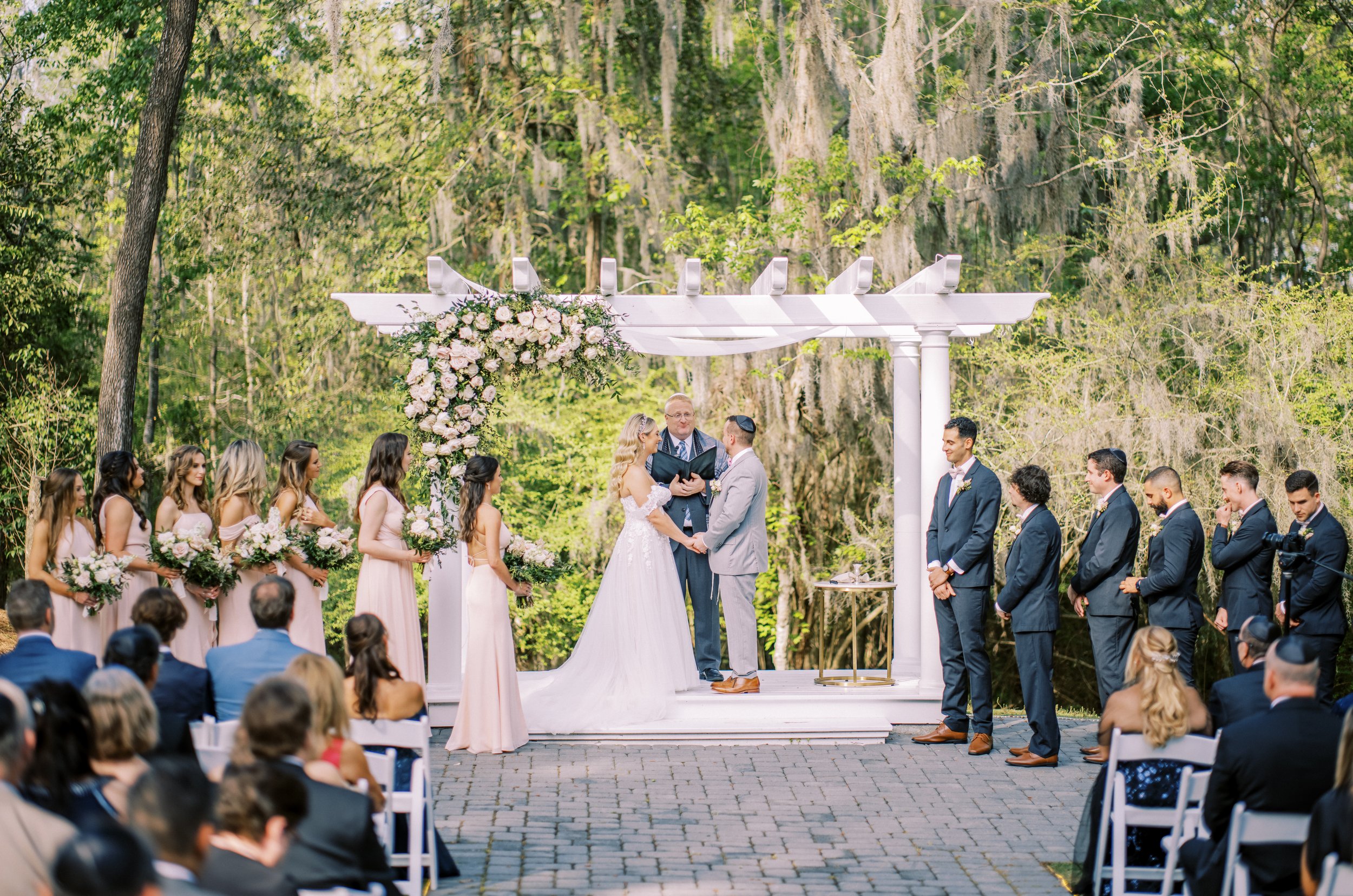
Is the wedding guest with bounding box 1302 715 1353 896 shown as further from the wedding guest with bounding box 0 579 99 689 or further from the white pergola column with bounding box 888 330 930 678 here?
the white pergola column with bounding box 888 330 930 678

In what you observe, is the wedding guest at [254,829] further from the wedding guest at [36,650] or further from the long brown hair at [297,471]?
the long brown hair at [297,471]

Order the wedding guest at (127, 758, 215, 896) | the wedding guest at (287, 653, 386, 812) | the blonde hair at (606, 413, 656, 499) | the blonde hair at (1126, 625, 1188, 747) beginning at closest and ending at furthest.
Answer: the wedding guest at (127, 758, 215, 896) → the wedding guest at (287, 653, 386, 812) → the blonde hair at (1126, 625, 1188, 747) → the blonde hair at (606, 413, 656, 499)

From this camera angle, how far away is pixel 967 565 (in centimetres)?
730

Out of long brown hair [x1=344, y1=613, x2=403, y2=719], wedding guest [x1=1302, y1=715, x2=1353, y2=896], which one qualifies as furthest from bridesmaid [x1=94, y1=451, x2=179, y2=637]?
wedding guest [x1=1302, y1=715, x2=1353, y2=896]

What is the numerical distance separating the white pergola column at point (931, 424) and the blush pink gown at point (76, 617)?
16.5ft

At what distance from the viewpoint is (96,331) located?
695 inches

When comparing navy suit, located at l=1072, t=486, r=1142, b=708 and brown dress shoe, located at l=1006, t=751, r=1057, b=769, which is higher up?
navy suit, located at l=1072, t=486, r=1142, b=708

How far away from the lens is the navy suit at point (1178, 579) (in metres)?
6.86

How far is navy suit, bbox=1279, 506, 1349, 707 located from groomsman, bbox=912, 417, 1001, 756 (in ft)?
5.26

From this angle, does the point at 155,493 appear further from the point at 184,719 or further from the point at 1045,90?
the point at 184,719

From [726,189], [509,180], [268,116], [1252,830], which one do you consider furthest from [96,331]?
[1252,830]

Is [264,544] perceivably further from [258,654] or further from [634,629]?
[634,629]

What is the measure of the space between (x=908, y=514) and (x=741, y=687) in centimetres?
175

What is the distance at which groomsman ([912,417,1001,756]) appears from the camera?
732 cm
